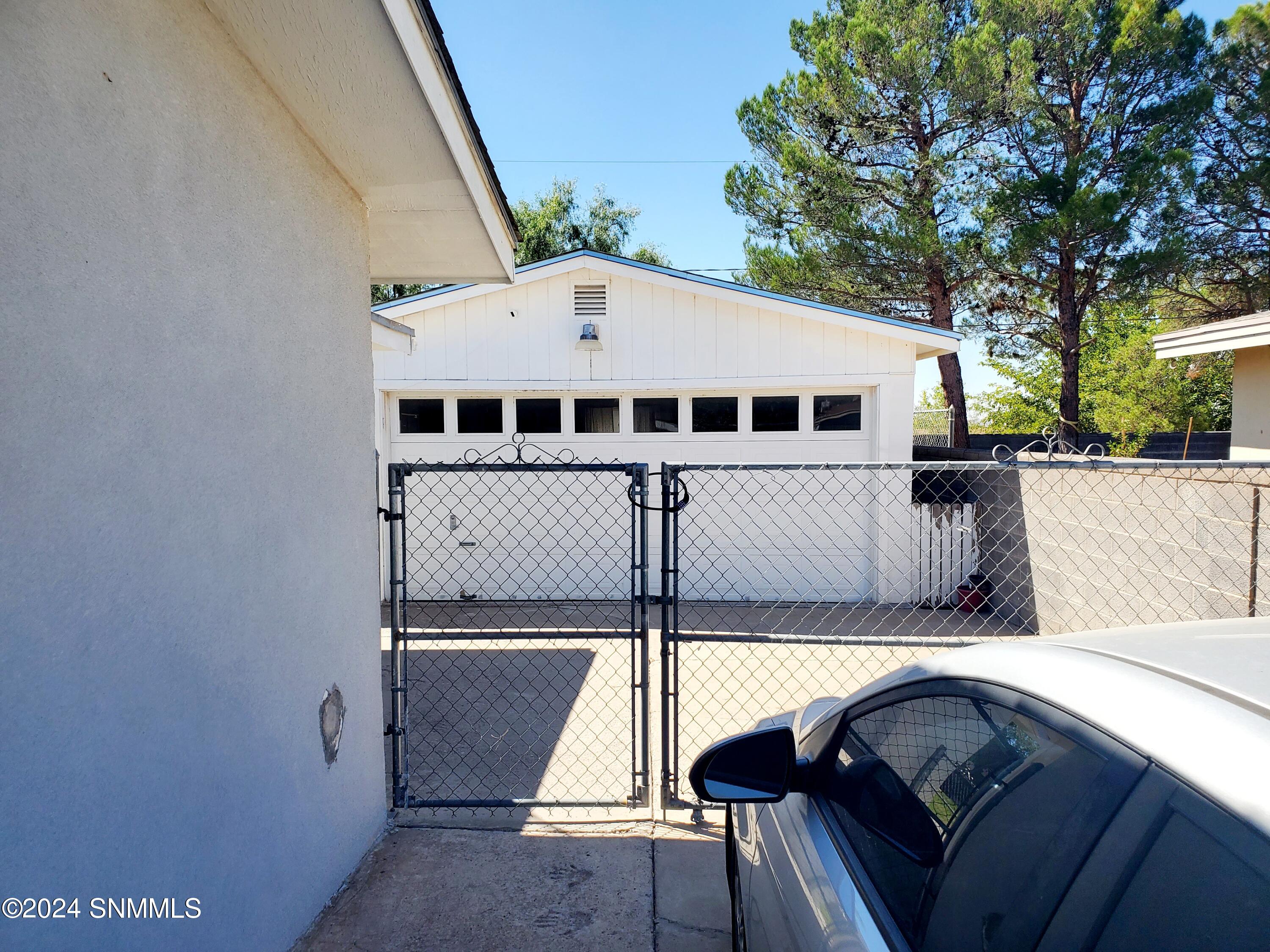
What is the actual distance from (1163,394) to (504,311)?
49.3ft

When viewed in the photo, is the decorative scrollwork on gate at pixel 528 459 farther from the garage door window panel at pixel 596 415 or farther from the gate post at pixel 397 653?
the gate post at pixel 397 653

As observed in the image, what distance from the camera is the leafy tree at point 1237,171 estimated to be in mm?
11211

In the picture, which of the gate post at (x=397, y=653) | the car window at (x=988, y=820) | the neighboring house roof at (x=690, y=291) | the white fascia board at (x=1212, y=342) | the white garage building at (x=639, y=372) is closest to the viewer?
the car window at (x=988, y=820)

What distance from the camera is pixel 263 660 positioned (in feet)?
7.29

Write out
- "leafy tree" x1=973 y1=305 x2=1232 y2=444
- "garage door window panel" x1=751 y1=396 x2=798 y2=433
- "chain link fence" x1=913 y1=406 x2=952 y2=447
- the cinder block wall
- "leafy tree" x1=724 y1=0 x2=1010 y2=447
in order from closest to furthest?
the cinder block wall → "garage door window panel" x1=751 y1=396 x2=798 y2=433 → "leafy tree" x1=724 y1=0 x2=1010 y2=447 → "chain link fence" x1=913 y1=406 x2=952 y2=447 → "leafy tree" x1=973 y1=305 x2=1232 y2=444

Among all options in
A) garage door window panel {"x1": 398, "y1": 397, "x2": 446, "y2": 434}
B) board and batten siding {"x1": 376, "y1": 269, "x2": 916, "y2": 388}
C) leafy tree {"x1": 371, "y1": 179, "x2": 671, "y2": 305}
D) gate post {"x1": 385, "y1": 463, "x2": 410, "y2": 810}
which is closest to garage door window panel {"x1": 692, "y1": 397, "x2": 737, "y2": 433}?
board and batten siding {"x1": 376, "y1": 269, "x2": 916, "y2": 388}

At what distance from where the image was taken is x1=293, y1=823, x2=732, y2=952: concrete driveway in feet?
8.38

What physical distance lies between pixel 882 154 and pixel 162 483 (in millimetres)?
13218

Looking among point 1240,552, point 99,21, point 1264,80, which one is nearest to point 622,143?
point 1264,80

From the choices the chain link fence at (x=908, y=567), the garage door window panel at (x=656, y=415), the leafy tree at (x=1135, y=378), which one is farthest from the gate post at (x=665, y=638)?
the leafy tree at (x=1135, y=378)

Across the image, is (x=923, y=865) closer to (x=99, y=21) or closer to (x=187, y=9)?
(x=99, y=21)

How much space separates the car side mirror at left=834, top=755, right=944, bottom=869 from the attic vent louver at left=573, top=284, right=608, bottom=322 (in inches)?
266

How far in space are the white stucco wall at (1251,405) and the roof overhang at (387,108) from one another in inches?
258

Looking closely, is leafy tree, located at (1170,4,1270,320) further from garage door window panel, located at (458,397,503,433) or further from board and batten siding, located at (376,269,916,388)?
garage door window panel, located at (458,397,503,433)
